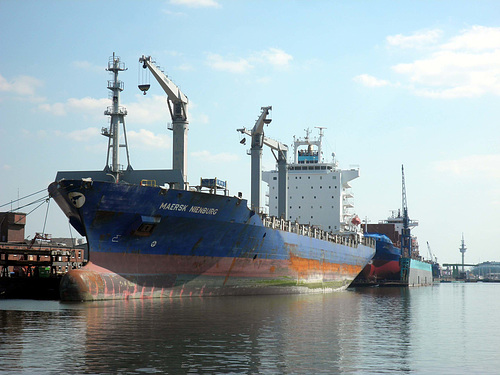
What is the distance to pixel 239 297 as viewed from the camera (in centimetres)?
2952

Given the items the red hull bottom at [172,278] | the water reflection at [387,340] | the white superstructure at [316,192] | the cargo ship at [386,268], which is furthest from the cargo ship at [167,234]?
the cargo ship at [386,268]

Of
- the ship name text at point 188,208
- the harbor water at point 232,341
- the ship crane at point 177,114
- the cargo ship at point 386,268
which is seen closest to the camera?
the harbor water at point 232,341

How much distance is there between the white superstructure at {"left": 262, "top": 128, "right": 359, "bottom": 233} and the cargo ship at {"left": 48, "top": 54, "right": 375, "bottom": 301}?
16764 millimetres

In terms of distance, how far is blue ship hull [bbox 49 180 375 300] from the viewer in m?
24.3

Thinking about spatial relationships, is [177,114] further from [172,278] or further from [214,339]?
[214,339]

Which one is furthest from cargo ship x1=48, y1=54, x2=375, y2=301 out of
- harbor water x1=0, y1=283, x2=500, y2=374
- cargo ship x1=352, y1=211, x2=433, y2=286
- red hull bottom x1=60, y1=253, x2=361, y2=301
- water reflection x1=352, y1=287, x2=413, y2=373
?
cargo ship x1=352, y1=211, x2=433, y2=286

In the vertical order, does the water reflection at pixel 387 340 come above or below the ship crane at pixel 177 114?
below

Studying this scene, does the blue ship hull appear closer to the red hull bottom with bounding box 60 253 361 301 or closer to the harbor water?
the red hull bottom with bounding box 60 253 361 301

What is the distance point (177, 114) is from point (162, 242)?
790 cm

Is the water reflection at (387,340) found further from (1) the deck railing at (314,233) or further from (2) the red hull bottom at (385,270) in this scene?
(2) the red hull bottom at (385,270)

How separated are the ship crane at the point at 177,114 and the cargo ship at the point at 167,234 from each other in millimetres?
50

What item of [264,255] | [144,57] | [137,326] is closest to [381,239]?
[264,255]

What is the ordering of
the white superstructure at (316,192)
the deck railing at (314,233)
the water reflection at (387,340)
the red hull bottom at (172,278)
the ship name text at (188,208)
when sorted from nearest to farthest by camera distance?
the water reflection at (387,340) → the red hull bottom at (172,278) → the ship name text at (188,208) → the deck railing at (314,233) → the white superstructure at (316,192)

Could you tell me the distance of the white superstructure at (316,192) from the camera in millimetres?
52719
